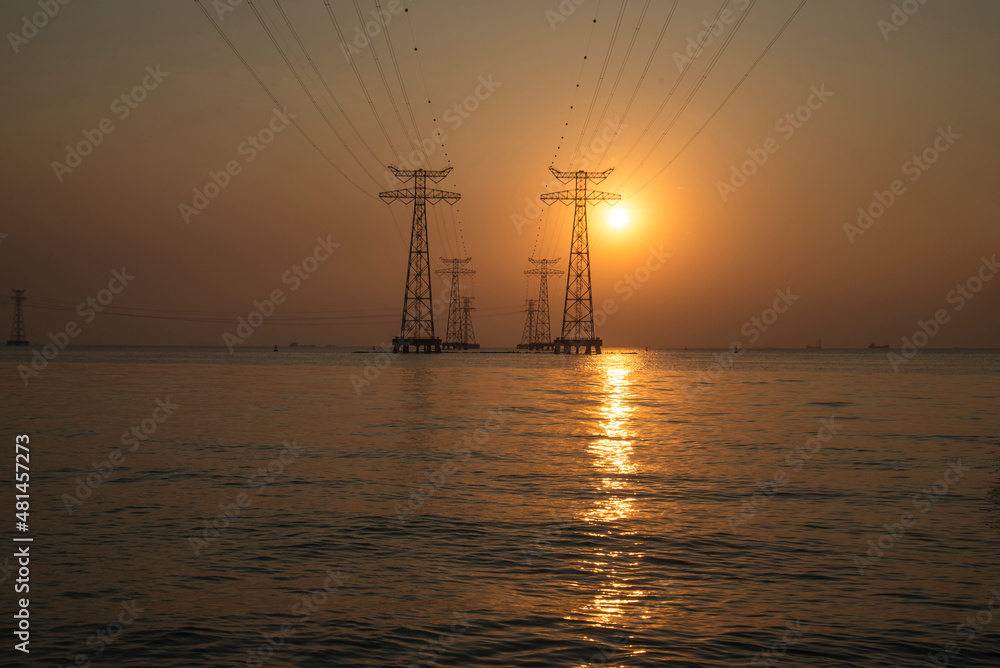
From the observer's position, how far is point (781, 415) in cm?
4462

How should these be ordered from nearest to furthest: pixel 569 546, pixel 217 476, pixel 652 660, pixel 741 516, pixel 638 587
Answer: pixel 652 660, pixel 638 587, pixel 569 546, pixel 741 516, pixel 217 476

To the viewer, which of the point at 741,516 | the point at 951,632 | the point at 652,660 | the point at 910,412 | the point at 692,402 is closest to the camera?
the point at 652,660

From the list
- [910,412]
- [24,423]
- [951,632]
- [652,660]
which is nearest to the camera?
[652,660]

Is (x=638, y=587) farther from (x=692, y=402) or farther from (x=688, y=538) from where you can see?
(x=692, y=402)

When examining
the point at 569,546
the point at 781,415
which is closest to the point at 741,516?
the point at 569,546

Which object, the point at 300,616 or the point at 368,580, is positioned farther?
the point at 368,580

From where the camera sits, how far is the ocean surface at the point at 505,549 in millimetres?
9859

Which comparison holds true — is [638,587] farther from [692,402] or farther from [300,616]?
[692,402]

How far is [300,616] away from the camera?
10781mm

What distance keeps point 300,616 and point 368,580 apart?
1.72 m

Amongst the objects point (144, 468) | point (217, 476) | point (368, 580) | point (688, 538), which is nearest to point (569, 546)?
point (688, 538)

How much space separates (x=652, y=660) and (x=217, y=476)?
16110 mm

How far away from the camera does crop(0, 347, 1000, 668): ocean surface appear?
9.86 m

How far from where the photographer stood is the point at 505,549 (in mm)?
14219
